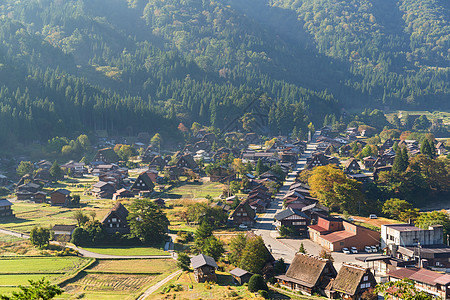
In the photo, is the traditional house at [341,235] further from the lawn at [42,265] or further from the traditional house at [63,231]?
the traditional house at [63,231]

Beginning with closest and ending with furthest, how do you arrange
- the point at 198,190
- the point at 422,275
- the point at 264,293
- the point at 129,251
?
the point at 264,293 → the point at 422,275 → the point at 129,251 → the point at 198,190

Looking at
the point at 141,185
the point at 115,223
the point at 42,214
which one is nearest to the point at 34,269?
the point at 115,223

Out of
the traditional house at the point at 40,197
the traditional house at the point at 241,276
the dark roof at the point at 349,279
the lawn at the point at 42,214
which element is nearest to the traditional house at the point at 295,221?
the traditional house at the point at 241,276

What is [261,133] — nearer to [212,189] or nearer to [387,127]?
[387,127]

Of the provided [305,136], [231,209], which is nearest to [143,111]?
[305,136]

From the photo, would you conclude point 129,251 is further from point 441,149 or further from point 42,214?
point 441,149

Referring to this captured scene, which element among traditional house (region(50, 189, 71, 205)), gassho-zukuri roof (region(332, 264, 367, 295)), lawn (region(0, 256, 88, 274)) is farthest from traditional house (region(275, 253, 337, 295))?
traditional house (region(50, 189, 71, 205))
